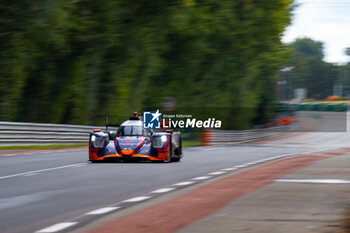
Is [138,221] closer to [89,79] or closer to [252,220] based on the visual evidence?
[252,220]

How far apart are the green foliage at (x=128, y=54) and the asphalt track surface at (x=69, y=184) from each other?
8.89 metres

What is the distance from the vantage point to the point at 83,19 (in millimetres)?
28969

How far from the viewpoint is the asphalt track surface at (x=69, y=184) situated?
7188 millimetres

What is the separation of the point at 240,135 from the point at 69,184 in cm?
2782

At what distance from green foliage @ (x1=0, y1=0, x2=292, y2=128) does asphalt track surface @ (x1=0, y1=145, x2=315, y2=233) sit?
8.89 meters

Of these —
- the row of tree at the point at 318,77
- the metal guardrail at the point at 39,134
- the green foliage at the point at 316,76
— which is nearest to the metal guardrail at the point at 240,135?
the metal guardrail at the point at 39,134

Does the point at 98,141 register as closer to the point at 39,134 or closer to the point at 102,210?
the point at 102,210

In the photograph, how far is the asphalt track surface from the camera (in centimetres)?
719

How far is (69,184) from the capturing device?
1020 centimetres

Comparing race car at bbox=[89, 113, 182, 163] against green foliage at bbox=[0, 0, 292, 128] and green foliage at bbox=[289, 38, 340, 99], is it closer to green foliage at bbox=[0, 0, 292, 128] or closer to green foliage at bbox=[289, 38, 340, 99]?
green foliage at bbox=[0, 0, 292, 128]

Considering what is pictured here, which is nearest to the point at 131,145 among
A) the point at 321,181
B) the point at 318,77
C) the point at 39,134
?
the point at 321,181

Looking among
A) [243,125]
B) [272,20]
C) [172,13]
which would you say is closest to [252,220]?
[172,13]

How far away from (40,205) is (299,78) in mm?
174737

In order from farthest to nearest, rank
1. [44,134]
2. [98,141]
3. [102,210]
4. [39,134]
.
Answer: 1. [44,134]
2. [39,134]
3. [98,141]
4. [102,210]
